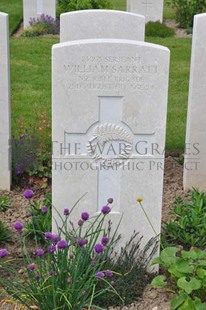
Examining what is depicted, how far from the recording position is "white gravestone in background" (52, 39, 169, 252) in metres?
3.40

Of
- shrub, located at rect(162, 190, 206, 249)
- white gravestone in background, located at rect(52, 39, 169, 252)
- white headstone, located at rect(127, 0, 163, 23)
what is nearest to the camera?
white gravestone in background, located at rect(52, 39, 169, 252)

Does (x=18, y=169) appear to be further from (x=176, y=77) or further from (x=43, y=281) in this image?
(x=176, y=77)

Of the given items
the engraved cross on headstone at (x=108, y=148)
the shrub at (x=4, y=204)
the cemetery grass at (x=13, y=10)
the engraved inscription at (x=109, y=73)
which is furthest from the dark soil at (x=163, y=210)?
the cemetery grass at (x=13, y=10)

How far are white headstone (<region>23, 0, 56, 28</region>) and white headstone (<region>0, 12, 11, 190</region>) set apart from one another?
7.39 metres

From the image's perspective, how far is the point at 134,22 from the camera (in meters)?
4.92

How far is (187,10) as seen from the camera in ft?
40.0

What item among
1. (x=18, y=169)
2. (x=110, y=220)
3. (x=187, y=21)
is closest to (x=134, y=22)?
(x=18, y=169)

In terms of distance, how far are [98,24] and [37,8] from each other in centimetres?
740

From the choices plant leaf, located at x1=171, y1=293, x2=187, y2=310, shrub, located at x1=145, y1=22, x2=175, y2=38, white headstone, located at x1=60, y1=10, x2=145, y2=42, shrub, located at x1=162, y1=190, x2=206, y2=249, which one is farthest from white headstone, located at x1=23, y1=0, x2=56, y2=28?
plant leaf, located at x1=171, y1=293, x2=187, y2=310

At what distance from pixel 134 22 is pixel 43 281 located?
2496 millimetres

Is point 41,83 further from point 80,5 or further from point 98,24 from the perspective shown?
point 80,5

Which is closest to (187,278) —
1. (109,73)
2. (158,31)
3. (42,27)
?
(109,73)

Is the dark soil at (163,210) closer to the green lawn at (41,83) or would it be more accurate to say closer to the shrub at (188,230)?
the shrub at (188,230)

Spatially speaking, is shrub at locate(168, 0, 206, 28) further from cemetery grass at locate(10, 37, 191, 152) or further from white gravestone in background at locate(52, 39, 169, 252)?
white gravestone in background at locate(52, 39, 169, 252)
